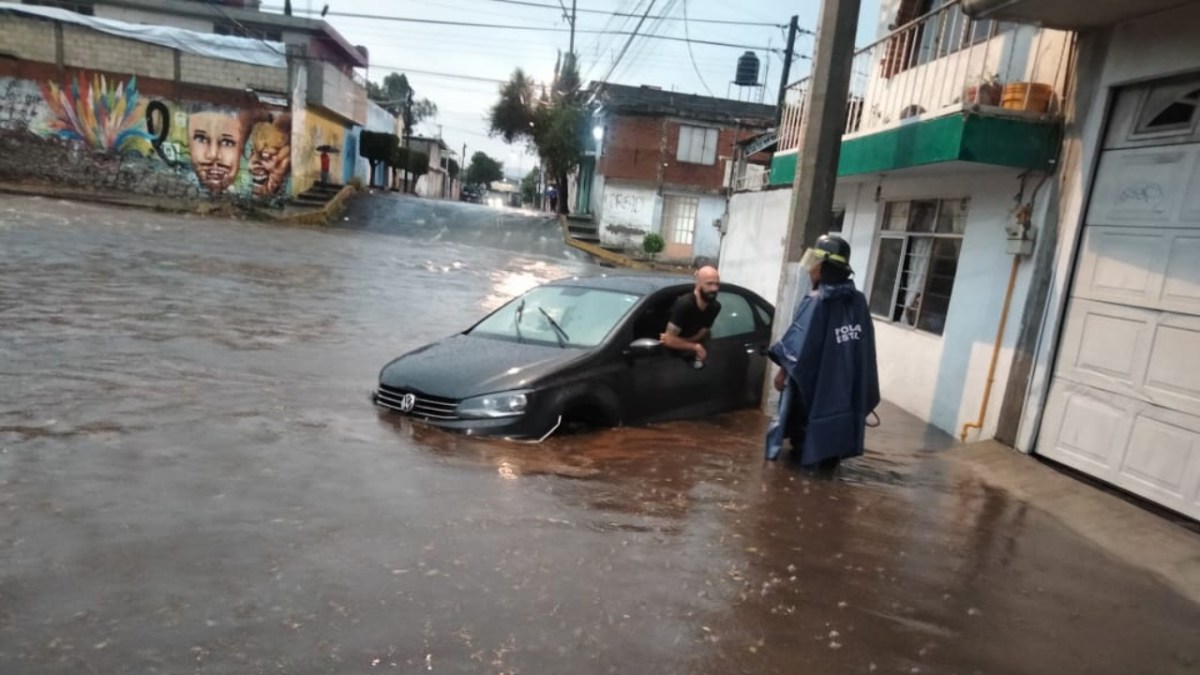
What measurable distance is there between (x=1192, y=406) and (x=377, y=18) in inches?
1034

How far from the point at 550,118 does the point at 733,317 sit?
29398 mm

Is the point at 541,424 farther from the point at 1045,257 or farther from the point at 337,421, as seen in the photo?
the point at 1045,257

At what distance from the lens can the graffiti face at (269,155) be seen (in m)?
24.4

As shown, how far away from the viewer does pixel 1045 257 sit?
598 centimetres

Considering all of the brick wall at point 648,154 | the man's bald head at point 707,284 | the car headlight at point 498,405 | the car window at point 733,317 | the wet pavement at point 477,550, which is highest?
the brick wall at point 648,154

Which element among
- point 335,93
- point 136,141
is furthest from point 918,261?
point 335,93

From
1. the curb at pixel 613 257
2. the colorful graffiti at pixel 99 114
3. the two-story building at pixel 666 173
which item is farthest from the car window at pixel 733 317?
the colorful graffiti at pixel 99 114

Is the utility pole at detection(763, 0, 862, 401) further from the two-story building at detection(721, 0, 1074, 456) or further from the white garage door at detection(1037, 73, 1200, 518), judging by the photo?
the white garage door at detection(1037, 73, 1200, 518)

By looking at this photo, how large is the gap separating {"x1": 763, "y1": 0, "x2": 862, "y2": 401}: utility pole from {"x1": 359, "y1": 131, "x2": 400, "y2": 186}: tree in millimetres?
31966

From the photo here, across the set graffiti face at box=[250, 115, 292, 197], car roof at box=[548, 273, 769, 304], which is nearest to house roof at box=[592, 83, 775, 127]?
graffiti face at box=[250, 115, 292, 197]

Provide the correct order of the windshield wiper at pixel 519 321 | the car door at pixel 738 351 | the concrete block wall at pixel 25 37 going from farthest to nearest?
the concrete block wall at pixel 25 37, the car door at pixel 738 351, the windshield wiper at pixel 519 321

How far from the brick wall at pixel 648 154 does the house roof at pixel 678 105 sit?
386 mm

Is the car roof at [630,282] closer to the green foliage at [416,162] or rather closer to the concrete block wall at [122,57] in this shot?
the concrete block wall at [122,57]

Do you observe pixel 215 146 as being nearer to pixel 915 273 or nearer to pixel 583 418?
pixel 915 273
